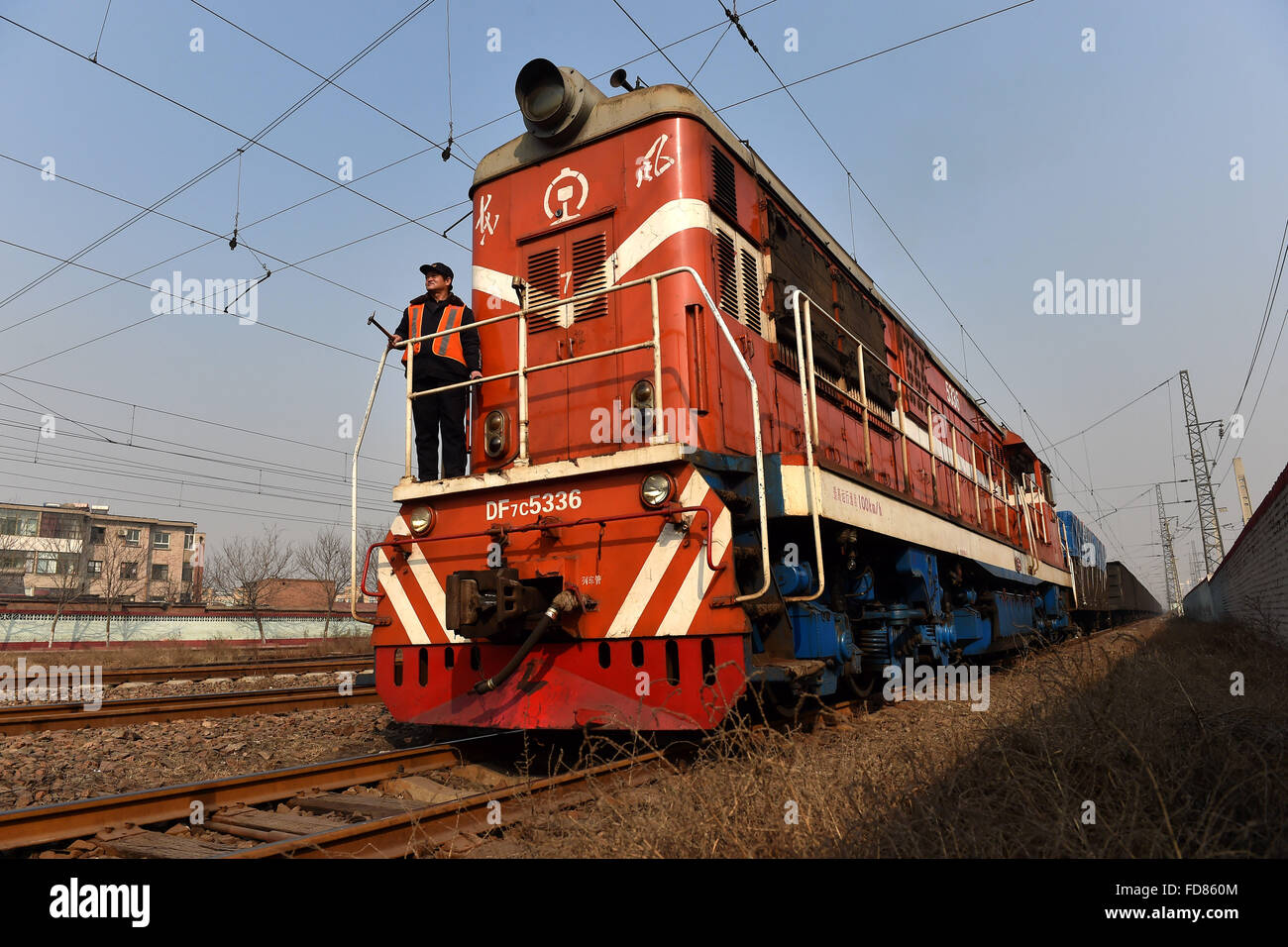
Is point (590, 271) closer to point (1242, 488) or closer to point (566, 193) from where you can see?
point (566, 193)

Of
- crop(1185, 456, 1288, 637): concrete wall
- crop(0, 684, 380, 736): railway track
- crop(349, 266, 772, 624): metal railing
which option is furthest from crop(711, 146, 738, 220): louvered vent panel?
crop(1185, 456, 1288, 637): concrete wall

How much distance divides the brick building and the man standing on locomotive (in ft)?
148

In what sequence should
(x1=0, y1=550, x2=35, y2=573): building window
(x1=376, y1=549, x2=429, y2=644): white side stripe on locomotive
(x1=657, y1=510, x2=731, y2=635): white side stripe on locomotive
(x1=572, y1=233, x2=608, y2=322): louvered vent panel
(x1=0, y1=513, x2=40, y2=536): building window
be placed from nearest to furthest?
(x1=657, y1=510, x2=731, y2=635): white side stripe on locomotive, (x1=376, y1=549, x2=429, y2=644): white side stripe on locomotive, (x1=572, y1=233, x2=608, y2=322): louvered vent panel, (x1=0, y1=550, x2=35, y2=573): building window, (x1=0, y1=513, x2=40, y2=536): building window

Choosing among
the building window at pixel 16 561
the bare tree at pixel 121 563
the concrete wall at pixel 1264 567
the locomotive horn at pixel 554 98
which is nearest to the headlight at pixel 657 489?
the locomotive horn at pixel 554 98

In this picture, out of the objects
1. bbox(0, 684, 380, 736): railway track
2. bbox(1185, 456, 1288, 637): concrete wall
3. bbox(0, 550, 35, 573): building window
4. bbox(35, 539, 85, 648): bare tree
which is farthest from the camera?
bbox(0, 550, 35, 573): building window

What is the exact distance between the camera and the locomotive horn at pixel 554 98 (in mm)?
5414

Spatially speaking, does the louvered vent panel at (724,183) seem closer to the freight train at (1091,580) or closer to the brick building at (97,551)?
the freight train at (1091,580)

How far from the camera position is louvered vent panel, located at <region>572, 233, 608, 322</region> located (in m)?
5.25

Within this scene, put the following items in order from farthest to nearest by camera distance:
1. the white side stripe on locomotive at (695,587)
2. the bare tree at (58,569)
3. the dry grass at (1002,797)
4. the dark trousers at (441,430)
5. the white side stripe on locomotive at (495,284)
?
the bare tree at (58,569) < the white side stripe on locomotive at (495,284) < the dark trousers at (441,430) < the white side stripe on locomotive at (695,587) < the dry grass at (1002,797)

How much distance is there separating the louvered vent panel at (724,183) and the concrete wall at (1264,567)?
7896 millimetres

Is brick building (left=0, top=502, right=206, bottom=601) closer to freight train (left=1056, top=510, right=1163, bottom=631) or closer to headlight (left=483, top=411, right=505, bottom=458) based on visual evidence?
freight train (left=1056, top=510, right=1163, bottom=631)
